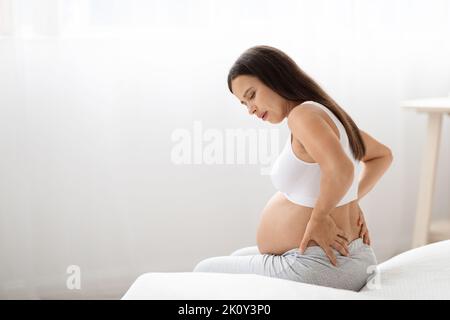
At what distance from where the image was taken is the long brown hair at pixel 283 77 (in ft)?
3.99

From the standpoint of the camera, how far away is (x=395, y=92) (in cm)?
250

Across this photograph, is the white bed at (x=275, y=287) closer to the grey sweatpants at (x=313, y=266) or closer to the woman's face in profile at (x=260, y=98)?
the grey sweatpants at (x=313, y=266)

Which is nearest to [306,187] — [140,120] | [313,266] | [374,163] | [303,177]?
[303,177]

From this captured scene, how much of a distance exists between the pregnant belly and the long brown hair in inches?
4.8

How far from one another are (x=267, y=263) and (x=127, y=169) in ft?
3.50

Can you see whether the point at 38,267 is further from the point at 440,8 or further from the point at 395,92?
the point at 440,8

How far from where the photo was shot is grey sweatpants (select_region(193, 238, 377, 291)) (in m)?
1.14

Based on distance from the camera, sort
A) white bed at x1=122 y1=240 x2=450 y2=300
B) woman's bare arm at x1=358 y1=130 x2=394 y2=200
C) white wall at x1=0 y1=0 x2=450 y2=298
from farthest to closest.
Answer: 1. white wall at x1=0 y1=0 x2=450 y2=298
2. woman's bare arm at x1=358 y1=130 x2=394 y2=200
3. white bed at x1=122 y1=240 x2=450 y2=300

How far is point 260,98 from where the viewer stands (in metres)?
1.24

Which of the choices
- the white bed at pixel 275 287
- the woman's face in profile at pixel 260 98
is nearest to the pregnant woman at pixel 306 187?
the woman's face in profile at pixel 260 98

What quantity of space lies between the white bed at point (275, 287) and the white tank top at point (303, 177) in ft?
0.66

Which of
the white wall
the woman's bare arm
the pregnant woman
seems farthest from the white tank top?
the white wall

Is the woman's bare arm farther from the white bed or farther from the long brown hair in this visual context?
the white bed
